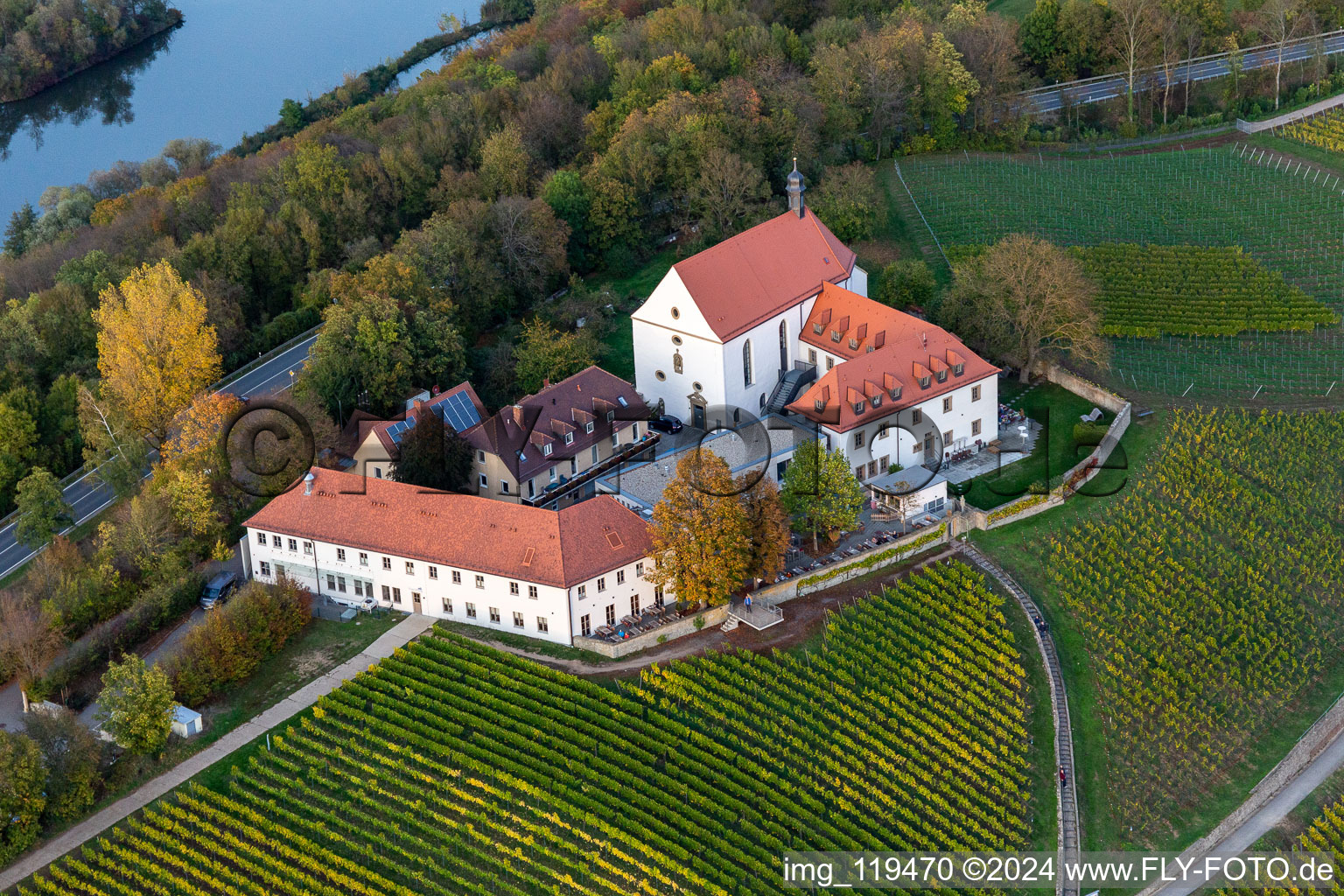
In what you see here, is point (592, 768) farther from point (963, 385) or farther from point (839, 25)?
point (839, 25)

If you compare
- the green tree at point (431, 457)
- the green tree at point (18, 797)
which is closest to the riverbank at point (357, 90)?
the green tree at point (431, 457)

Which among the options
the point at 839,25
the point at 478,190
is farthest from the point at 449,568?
the point at 839,25

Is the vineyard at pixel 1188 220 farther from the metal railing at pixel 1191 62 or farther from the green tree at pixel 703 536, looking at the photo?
the green tree at pixel 703 536

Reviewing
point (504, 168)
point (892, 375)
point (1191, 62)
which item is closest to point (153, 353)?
point (504, 168)

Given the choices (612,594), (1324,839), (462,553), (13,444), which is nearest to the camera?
(1324,839)

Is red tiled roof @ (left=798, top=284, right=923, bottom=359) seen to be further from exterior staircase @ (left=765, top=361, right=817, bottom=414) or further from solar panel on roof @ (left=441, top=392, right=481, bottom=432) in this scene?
solar panel on roof @ (left=441, top=392, right=481, bottom=432)

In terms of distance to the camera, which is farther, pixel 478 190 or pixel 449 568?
pixel 478 190

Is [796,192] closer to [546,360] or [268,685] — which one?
[546,360]
